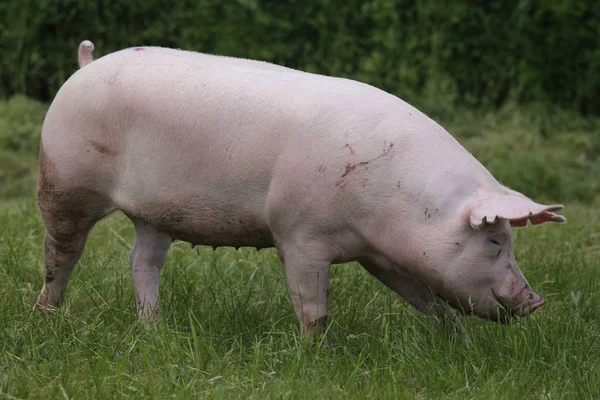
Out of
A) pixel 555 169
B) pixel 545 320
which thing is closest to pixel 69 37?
pixel 555 169

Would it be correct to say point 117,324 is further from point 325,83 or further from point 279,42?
point 279,42

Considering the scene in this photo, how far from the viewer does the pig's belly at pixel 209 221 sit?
153 inches

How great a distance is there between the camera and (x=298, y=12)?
9.12 meters

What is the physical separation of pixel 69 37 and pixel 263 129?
19.1 feet

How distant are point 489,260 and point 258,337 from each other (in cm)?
96

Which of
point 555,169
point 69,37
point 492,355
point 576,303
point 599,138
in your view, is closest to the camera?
point 492,355

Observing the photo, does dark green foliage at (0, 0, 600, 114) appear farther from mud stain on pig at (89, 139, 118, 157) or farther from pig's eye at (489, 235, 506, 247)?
pig's eye at (489, 235, 506, 247)

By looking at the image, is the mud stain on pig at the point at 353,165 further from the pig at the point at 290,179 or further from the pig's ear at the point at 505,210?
the pig's ear at the point at 505,210

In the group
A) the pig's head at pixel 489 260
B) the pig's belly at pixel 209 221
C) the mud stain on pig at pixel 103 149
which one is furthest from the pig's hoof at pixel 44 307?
the pig's head at pixel 489 260

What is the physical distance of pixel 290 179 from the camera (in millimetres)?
3713

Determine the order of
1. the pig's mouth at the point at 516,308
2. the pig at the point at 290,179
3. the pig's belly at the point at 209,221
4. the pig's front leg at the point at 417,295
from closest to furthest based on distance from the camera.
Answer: the pig at the point at 290,179, the pig's mouth at the point at 516,308, the pig's belly at the point at 209,221, the pig's front leg at the point at 417,295

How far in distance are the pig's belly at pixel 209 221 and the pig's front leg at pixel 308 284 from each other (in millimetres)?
140

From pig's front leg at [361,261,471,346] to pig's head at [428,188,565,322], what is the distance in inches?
7.9

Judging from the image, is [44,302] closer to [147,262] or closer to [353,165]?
[147,262]
